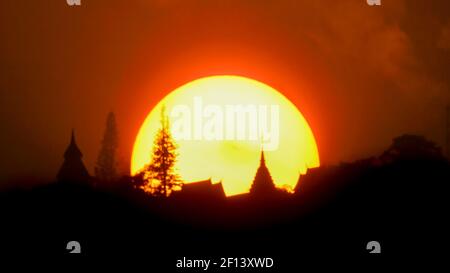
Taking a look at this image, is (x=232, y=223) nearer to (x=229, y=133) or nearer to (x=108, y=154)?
(x=229, y=133)

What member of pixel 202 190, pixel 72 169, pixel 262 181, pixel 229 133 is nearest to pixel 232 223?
pixel 202 190

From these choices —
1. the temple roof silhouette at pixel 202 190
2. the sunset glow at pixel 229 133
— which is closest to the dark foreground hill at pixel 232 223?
the temple roof silhouette at pixel 202 190

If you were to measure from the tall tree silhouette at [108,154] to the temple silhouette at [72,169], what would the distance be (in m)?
0.20

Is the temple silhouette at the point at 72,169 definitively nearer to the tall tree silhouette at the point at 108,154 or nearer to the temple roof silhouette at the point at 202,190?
the tall tree silhouette at the point at 108,154

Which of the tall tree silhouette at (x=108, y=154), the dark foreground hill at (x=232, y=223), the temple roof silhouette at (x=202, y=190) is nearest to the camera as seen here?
the dark foreground hill at (x=232, y=223)

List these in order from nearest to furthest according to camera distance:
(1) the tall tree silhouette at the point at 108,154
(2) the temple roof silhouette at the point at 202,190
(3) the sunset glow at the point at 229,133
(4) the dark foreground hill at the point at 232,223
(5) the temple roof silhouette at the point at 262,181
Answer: (4) the dark foreground hill at the point at 232,223, (3) the sunset glow at the point at 229,133, (1) the tall tree silhouette at the point at 108,154, (2) the temple roof silhouette at the point at 202,190, (5) the temple roof silhouette at the point at 262,181

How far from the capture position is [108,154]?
42.6 ft

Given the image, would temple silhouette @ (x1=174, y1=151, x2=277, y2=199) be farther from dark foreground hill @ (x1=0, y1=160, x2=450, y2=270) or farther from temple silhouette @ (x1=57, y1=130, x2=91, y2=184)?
temple silhouette @ (x1=57, y1=130, x2=91, y2=184)

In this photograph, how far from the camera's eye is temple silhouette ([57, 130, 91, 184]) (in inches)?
512

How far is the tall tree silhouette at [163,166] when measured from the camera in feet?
42.3

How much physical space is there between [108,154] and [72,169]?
0.82 metres

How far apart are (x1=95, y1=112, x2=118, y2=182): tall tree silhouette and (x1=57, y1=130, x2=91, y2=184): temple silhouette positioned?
20 centimetres

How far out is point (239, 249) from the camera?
1230cm

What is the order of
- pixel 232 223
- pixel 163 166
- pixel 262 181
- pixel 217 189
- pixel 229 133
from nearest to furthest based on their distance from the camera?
pixel 229 133 < pixel 232 223 < pixel 163 166 < pixel 217 189 < pixel 262 181
